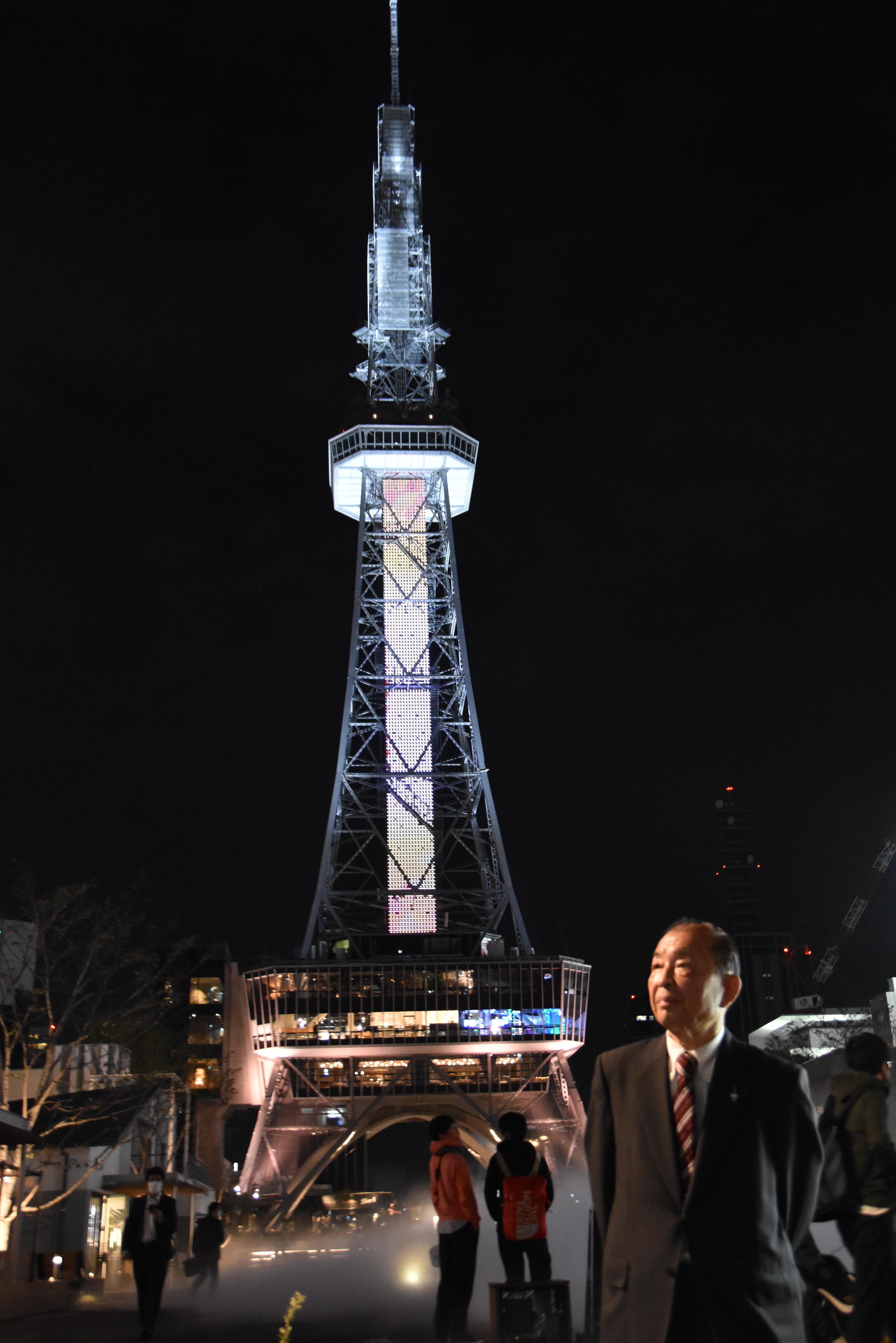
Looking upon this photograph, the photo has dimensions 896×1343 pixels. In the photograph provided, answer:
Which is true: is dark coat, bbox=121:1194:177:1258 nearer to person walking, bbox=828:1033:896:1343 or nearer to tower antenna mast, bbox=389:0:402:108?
person walking, bbox=828:1033:896:1343

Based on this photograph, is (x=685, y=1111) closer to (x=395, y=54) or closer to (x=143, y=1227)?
(x=143, y=1227)

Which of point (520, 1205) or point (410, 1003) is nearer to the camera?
point (520, 1205)

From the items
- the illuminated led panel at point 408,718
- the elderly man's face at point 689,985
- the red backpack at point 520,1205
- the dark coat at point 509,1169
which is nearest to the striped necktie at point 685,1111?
the elderly man's face at point 689,985

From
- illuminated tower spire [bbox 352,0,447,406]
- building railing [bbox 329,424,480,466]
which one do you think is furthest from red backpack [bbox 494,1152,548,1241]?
illuminated tower spire [bbox 352,0,447,406]

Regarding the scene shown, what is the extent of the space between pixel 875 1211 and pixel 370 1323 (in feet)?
24.2

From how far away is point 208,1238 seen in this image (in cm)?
1812

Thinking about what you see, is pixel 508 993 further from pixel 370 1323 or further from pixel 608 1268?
pixel 608 1268

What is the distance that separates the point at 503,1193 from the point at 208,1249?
33.1 ft

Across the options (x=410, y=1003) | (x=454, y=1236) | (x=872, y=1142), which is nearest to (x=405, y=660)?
(x=410, y=1003)

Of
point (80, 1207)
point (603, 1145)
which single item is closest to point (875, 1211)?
point (603, 1145)

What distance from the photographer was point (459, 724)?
8875 centimetres

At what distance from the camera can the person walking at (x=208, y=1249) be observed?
59.6ft

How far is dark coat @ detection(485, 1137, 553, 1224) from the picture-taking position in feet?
32.2

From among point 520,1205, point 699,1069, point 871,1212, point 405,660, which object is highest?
point 405,660
